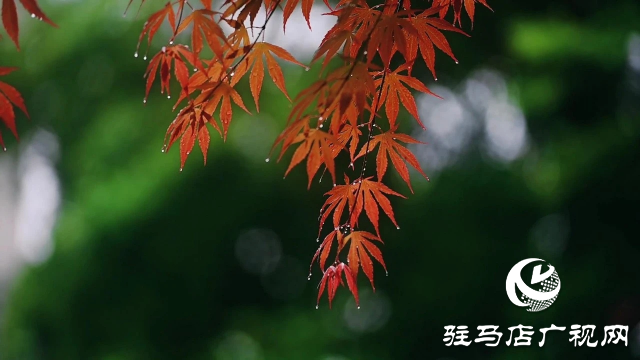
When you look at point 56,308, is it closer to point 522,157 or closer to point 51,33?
point 51,33

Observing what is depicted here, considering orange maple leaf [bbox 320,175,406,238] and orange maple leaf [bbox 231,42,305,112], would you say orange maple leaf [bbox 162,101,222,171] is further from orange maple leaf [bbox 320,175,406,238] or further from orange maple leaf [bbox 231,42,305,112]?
orange maple leaf [bbox 320,175,406,238]

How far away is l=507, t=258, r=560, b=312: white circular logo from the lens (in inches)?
99.0

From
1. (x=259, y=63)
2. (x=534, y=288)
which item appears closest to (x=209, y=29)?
(x=259, y=63)

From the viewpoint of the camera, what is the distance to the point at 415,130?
294 cm

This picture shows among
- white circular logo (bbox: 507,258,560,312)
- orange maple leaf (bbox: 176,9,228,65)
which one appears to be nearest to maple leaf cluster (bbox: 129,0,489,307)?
orange maple leaf (bbox: 176,9,228,65)

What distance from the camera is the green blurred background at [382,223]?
9.02 feet

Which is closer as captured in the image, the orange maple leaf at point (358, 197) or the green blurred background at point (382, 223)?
the orange maple leaf at point (358, 197)

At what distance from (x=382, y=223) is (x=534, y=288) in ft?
2.57

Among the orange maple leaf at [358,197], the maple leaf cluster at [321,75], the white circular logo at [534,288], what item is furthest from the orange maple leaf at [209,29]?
the white circular logo at [534,288]

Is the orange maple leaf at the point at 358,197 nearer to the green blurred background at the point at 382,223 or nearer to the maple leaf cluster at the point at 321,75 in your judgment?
the maple leaf cluster at the point at 321,75

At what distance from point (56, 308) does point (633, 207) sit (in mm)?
2836

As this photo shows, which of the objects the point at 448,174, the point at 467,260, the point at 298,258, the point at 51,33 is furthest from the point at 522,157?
the point at 51,33

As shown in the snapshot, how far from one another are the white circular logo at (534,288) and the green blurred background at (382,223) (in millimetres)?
98

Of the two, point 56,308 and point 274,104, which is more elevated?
point 274,104
